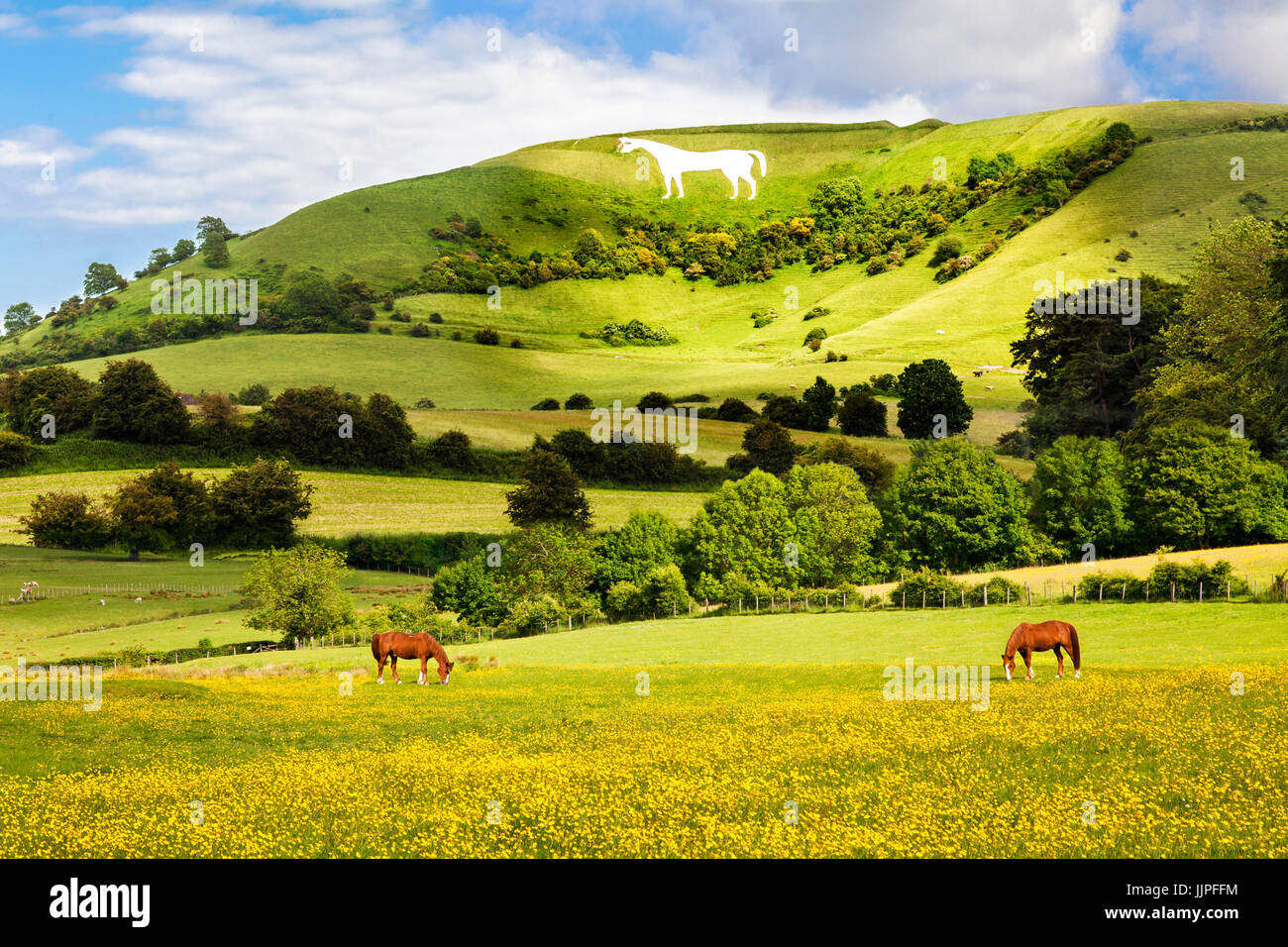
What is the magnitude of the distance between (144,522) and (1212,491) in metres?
102

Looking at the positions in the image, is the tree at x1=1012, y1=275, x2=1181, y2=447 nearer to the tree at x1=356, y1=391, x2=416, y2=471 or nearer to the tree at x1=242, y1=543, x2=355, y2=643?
the tree at x1=356, y1=391, x2=416, y2=471

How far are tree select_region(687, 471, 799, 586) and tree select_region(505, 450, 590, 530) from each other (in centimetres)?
2227

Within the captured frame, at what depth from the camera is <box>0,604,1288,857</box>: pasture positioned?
722 inches

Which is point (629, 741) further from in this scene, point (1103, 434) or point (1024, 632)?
point (1103, 434)

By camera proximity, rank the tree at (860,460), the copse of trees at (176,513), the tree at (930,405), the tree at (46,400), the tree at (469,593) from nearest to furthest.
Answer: the tree at (469,593) → the copse of trees at (176,513) → the tree at (860,460) → the tree at (46,400) → the tree at (930,405)

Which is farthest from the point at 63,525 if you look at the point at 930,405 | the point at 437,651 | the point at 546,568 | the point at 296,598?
the point at 930,405

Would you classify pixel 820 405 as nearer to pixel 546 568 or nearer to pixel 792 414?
pixel 792 414

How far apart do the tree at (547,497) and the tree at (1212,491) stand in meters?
56.7

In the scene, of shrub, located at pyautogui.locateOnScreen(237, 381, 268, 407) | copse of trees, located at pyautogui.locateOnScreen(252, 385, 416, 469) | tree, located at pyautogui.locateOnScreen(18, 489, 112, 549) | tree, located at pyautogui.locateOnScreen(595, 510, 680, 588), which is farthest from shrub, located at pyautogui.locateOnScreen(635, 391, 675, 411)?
tree, located at pyautogui.locateOnScreen(18, 489, 112, 549)

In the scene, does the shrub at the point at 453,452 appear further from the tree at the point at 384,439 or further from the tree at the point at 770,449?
the tree at the point at 770,449

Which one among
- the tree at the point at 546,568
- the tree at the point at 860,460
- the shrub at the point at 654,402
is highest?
the shrub at the point at 654,402

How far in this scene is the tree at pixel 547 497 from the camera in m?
115

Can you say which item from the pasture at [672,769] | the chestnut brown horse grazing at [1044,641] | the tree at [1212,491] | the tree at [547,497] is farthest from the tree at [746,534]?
the chestnut brown horse grazing at [1044,641]
